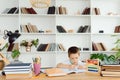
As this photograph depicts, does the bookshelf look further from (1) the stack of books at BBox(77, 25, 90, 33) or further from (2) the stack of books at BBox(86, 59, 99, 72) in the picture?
(2) the stack of books at BBox(86, 59, 99, 72)

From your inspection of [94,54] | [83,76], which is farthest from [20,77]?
[94,54]

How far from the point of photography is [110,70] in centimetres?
231

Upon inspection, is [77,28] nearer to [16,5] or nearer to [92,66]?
[16,5]

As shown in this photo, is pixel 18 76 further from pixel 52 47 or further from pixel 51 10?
pixel 51 10

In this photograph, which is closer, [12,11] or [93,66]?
[93,66]

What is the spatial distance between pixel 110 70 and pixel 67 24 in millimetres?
3388

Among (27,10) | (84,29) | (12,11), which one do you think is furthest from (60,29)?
(12,11)

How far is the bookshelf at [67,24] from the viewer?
5523 millimetres

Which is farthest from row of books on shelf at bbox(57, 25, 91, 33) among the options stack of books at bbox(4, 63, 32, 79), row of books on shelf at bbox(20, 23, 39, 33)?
stack of books at bbox(4, 63, 32, 79)

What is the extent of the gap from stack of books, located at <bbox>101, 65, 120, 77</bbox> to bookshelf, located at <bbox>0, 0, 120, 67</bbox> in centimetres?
310

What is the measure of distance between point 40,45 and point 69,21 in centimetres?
87

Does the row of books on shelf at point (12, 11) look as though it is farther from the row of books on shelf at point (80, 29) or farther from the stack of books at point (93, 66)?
the stack of books at point (93, 66)

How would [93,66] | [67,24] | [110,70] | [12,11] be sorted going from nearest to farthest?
[110,70] < [93,66] < [12,11] < [67,24]

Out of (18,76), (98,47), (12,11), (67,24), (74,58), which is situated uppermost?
(12,11)
